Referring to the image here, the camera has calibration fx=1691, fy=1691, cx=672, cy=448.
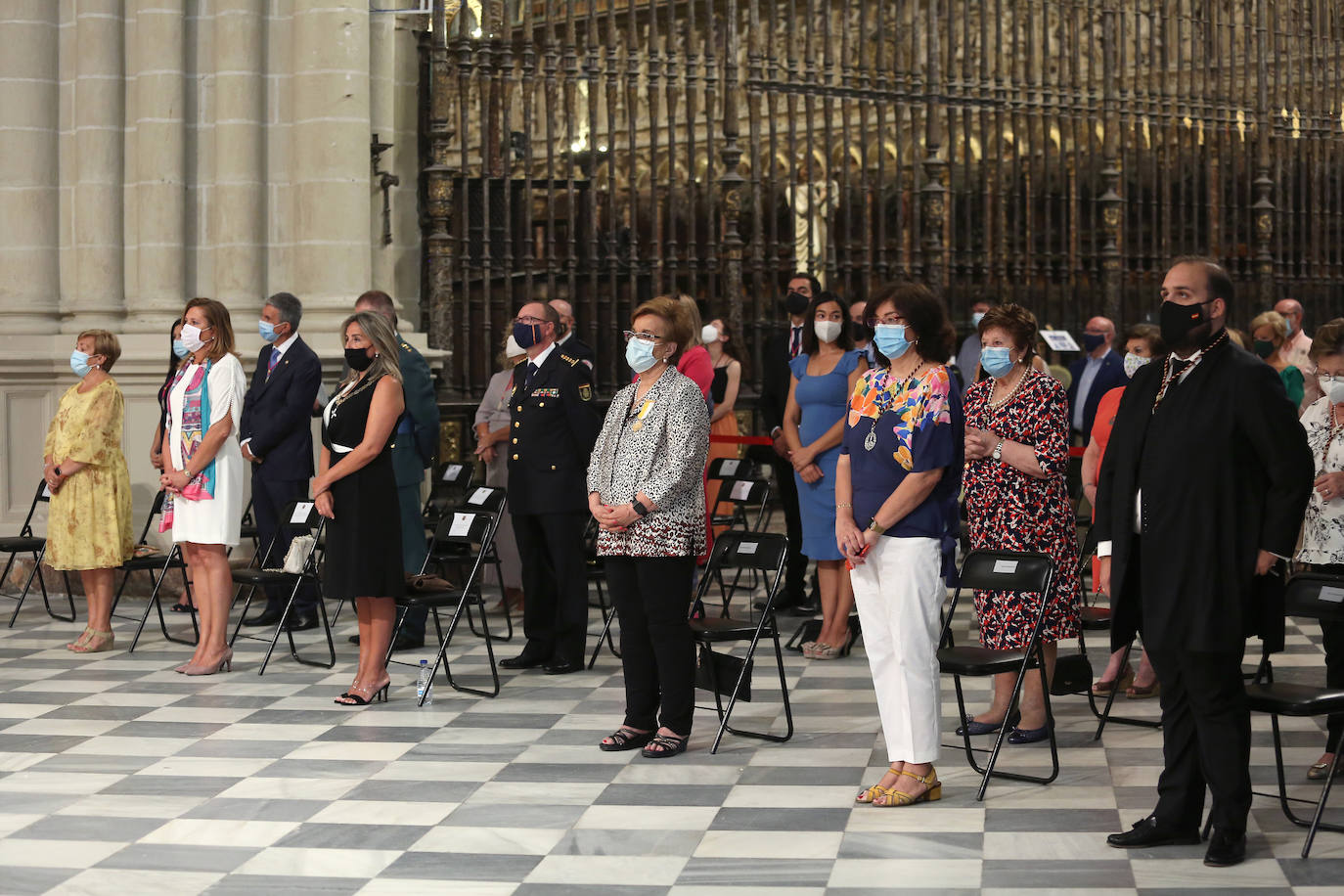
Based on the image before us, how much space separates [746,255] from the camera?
528 inches

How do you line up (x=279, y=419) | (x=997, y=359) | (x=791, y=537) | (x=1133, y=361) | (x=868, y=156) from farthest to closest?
1. (x=868, y=156)
2. (x=791, y=537)
3. (x=279, y=419)
4. (x=1133, y=361)
5. (x=997, y=359)

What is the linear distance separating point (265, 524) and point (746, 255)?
5.76 m

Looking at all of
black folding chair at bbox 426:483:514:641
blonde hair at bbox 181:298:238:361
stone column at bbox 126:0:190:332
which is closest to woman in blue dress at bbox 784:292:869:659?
black folding chair at bbox 426:483:514:641

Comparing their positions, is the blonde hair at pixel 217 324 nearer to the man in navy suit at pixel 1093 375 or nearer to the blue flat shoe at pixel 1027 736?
the blue flat shoe at pixel 1027 736

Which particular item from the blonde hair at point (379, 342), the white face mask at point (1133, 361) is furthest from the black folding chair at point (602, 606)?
the white face mask at point (1133, 361)

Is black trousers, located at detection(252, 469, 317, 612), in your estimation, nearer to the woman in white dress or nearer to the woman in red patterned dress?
the woman in white dress

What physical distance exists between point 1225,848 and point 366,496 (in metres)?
3.70

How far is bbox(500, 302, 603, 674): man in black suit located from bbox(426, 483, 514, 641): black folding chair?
238 millimetres

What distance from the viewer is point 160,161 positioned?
10.4 meters

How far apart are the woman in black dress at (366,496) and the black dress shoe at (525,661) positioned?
0.84 metres

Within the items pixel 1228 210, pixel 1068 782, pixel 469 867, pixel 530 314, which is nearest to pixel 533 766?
pixel 469 867

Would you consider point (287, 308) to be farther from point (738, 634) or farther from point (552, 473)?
point (738, 634)

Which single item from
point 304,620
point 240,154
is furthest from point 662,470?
point 240,154

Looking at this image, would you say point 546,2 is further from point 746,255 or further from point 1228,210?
point 1228,210
